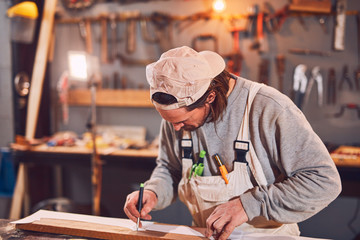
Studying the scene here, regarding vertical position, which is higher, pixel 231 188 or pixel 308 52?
pixel 308 52

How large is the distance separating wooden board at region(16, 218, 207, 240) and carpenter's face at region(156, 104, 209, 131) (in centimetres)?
48

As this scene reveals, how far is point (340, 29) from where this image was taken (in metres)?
3.97

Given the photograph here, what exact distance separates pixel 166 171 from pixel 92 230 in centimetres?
52

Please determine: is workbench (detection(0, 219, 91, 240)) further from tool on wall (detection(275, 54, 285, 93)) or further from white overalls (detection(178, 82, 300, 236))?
tool on wall (detection(275, 54, 285, 93))

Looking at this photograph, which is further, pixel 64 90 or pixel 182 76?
pixel 64 90

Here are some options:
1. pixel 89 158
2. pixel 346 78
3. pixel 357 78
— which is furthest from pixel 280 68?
pixel 89 158

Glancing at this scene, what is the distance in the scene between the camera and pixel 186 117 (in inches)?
63.7

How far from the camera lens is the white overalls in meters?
1.64

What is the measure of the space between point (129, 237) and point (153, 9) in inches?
141

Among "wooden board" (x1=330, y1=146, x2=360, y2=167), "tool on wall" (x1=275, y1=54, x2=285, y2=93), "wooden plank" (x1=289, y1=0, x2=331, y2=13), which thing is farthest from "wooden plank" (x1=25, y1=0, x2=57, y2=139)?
"wooden board" (x1=330, y1=146, x2=360, y2=167)

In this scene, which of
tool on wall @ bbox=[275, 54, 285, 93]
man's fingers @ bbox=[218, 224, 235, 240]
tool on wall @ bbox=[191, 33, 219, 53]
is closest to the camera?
man's fingers @ bbox=[218, 224, 235, 240]

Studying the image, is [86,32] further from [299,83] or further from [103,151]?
[299,83]

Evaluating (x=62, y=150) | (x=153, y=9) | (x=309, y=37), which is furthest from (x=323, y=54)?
(x=62, y=150)

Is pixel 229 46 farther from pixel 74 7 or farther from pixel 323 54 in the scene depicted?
pixel 74 7
